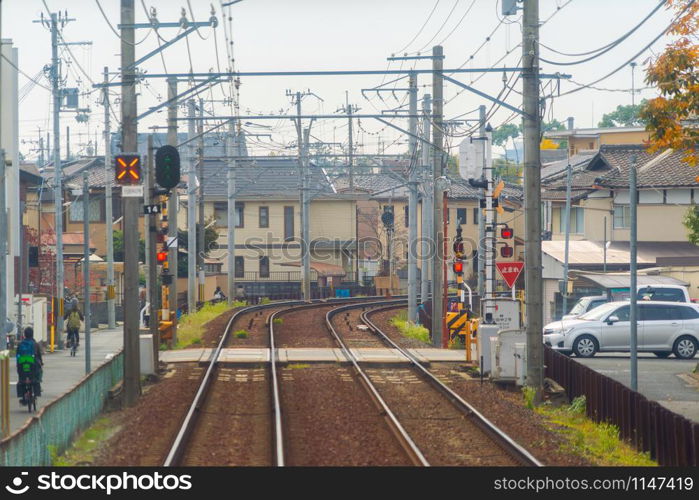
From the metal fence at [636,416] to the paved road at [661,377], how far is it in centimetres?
173

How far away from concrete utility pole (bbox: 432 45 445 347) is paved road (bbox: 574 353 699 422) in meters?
4.68

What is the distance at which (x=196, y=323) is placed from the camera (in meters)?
40.6

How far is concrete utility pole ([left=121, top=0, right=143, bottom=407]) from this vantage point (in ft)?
62.8

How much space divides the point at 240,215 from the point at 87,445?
60278 millimetres

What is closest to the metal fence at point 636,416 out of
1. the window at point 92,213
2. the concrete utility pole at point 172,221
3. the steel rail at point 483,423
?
the steel rail at point 483,423

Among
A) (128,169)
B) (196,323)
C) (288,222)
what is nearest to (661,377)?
(128,169)

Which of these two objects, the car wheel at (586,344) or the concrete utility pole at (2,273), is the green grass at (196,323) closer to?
the car wheel at (586,344)

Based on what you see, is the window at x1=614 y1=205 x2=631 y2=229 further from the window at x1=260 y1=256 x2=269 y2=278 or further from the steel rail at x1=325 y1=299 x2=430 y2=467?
the window at x1=260 y1=256 x2=269 y2=278

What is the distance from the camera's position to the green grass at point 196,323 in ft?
108

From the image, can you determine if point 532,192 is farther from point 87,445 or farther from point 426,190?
point 426,190

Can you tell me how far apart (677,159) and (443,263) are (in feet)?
51.7

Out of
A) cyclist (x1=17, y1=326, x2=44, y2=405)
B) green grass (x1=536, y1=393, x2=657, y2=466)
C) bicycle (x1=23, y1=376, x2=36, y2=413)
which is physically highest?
cyclist (x1=17, y1=326, x2=44, y2=405)

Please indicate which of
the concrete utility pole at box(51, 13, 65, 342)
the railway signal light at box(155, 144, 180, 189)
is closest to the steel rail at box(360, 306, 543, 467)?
the railway signal light at box(155, 144, 180, 189)

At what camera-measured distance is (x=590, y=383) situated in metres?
17.6
